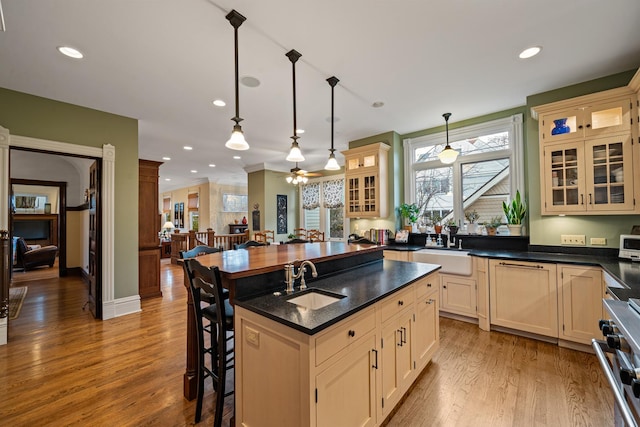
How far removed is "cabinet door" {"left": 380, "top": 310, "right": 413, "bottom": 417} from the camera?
1.74 metres

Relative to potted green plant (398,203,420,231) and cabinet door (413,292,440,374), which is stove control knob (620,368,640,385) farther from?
potted green plant (398,203,420,231)

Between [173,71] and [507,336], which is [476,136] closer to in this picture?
[507,336]

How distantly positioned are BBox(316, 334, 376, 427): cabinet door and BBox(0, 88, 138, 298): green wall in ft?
12.7

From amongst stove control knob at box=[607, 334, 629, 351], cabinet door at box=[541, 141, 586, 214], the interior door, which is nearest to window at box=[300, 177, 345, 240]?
cabinet door at box=[541, 141, 586, 214]

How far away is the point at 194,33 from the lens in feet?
7.30

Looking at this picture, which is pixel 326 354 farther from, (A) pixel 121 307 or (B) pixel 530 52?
(A) pixel 121 307

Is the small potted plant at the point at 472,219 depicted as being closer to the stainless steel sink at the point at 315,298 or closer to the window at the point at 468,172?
the window at the point at 468,172

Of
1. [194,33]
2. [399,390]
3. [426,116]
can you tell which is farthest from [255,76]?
[399,390]

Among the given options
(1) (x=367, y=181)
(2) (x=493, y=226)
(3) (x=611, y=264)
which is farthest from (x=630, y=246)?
(1) (x=367, y=181)

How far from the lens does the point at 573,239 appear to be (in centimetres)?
313

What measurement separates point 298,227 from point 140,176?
4.51 metres

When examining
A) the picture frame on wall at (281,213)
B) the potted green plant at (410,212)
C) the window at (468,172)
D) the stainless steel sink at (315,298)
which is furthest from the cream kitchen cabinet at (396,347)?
the picture frame on wall at (281,213)

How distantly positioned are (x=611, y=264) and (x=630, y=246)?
408 mm

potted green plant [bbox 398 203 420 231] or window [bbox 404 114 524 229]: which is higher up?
window [bbox 404 114 524 229]
